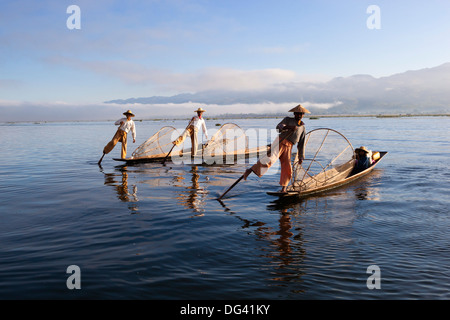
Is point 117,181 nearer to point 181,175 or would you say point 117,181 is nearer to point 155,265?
point 181,175

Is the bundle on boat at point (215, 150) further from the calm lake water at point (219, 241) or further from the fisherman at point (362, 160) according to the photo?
the fisherman at point (362, 160)

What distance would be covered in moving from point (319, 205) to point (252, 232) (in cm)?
309

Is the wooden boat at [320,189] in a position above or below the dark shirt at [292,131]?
below

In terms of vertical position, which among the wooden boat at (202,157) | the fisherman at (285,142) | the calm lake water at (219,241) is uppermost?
the fisherman at (285,142)

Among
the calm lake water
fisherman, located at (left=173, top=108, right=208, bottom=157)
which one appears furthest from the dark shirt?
fisherman, located at (left=173, top=108, right=208, bottom=157)

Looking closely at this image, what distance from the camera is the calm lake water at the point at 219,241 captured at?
13.6ft

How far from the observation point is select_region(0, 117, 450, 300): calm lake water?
13.6ft

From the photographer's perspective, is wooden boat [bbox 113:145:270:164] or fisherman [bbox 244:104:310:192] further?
wooden boat [bbox 113:145:270:164]

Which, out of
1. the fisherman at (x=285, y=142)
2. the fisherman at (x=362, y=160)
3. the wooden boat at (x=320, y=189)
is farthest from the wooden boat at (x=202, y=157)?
the fisherman at (x=285, y=142)

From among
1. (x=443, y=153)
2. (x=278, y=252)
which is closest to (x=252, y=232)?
(x=278, y=252)

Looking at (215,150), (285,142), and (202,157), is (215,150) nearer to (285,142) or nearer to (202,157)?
(202,157)

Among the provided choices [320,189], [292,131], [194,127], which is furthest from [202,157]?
[292,131]

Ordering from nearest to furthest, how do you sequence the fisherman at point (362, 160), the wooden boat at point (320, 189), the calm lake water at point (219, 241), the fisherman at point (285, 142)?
the calm lake water at point (219, 241) < the fisherman at point (285, 142) < the wooden boat at point (320, 189) < the fisherman at point (362, 160)

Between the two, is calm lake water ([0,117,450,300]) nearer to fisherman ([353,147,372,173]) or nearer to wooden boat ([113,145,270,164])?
fisherman ([353,147,372,173])
